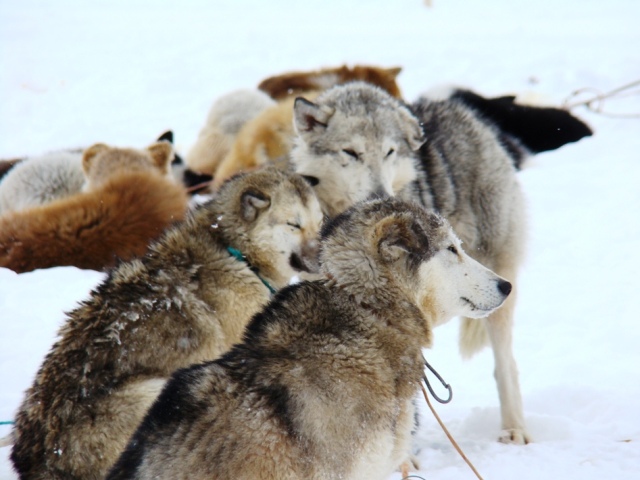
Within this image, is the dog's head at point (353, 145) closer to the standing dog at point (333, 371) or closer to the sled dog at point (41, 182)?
the standing dog at point (333, 371)

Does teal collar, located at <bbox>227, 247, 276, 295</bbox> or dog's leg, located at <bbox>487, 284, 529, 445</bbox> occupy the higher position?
teal collar, located at <bbox>227, 247, 276, 295</bbox>

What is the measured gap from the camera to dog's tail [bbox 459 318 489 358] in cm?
625

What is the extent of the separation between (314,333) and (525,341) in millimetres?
4696

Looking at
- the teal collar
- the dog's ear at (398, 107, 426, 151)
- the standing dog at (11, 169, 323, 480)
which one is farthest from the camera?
the dog's ear at (398, 107, 426, 151)

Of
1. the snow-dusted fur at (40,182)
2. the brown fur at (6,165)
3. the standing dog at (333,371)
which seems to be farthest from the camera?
the brown fur at (6,165)

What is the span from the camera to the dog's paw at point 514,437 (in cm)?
561

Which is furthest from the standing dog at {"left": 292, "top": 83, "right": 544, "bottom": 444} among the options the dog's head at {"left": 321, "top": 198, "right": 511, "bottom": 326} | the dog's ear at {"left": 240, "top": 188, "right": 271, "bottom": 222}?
the dog's head at {"left": 321, "top": 198, "right": 511, "bottom": 326}

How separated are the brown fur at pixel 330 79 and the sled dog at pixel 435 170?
3.68 meters

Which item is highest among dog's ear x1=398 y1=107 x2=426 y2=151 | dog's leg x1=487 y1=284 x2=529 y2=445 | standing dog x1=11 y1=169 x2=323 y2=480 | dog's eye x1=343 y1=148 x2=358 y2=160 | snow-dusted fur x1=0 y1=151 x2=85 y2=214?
dog's ear x1=398 y1=107 x2=426 y2=151

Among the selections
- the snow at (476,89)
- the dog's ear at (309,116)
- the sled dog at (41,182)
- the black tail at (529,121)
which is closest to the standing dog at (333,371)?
the snow at (476,89)

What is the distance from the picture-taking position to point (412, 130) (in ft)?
19.7

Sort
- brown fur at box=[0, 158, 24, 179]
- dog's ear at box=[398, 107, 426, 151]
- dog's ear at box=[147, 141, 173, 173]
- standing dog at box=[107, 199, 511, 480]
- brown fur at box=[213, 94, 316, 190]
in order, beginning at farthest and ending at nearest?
brown fur at box=[0, 158, 24, 179] → dog's ear at box=[147, 141, 173, 173] → brown fur at box=[213, 94, 316, 190] → dog's ear at box=[398, 107, 426, 151] → standing dog at box=[107, 199, 511, 480]

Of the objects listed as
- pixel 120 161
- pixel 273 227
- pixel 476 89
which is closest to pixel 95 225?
pixel 120 161

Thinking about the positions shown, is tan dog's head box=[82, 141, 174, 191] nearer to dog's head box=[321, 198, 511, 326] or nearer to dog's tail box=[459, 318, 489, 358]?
dog's tail box=[459, 318, 489, 358]
